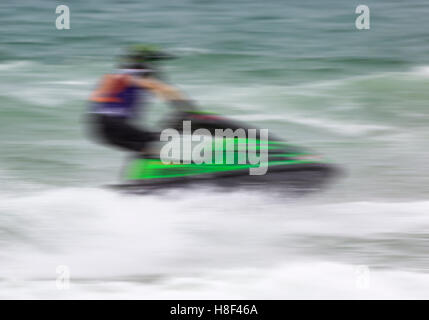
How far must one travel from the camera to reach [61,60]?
1171cm

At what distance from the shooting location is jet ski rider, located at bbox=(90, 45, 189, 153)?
495 cm

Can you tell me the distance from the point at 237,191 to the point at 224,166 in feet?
0.72

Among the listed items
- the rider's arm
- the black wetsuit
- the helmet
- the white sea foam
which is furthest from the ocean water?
the helmet

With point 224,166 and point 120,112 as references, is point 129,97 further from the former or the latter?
point 224,166

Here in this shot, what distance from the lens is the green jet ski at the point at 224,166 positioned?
5078 mm

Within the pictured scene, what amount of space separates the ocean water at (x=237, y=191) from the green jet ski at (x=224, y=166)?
0.11m

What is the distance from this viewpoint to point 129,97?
5.02 metres

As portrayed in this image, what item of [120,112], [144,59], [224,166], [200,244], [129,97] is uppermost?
[144,59]

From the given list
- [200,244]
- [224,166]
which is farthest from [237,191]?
[200,244]

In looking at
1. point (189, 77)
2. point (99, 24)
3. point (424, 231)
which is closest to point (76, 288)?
point (424, 231)

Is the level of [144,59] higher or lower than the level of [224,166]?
higher

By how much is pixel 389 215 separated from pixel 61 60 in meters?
7.90

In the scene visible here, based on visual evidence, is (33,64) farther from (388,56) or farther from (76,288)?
(76,288)

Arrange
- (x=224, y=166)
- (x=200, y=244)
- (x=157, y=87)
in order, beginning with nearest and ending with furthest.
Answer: (x=200, y=244), (x=157, y=87), (x=224, y=166)
